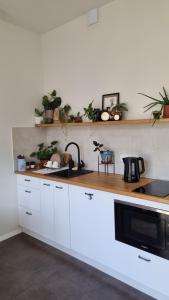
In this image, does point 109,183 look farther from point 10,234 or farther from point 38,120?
point 10,234

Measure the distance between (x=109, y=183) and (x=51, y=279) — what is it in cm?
105

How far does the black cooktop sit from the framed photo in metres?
0.96

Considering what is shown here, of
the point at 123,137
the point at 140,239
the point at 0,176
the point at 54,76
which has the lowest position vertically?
the point at 140,239

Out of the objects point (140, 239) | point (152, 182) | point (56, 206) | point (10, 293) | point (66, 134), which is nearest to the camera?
point (140, 239)

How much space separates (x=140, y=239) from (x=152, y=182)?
0.57m

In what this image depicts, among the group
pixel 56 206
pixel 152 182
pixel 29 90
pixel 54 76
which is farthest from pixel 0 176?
pixel 152 182

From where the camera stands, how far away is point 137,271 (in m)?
1.89

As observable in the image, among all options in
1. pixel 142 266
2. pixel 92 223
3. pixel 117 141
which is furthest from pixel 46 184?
pixel 142 266

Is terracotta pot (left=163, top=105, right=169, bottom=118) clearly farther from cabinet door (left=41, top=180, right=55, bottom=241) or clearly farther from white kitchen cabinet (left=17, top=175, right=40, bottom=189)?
white kitchen cabinet (left=17, top=175, right=40, bottom=189)

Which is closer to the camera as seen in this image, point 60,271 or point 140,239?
point 140,239

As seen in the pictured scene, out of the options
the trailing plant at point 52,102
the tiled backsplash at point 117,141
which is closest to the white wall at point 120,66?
the tiled backsplash at point 117,141

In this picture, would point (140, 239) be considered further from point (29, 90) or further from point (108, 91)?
point (29, 90)

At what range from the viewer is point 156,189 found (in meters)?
1.95

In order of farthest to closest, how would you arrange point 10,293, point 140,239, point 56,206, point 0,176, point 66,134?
1. point 66,134
2. point 0,176
3. point 56,206
4. point 10,293
5. point 140,239
